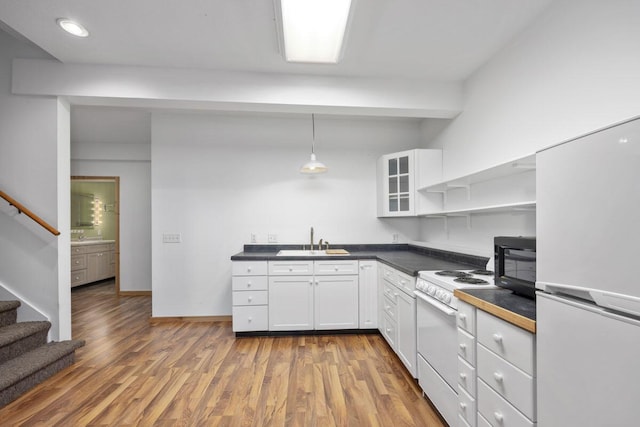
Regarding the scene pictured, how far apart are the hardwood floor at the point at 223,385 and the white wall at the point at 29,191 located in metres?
0.67

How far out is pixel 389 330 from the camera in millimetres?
2568

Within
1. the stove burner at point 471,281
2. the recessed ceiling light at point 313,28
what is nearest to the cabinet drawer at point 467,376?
the stove burner at point 471,281

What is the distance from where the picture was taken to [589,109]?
4.92 ft

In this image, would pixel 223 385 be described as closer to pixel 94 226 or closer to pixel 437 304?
pixel 437 304

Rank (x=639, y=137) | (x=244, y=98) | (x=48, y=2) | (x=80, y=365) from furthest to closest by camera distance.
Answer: (x=244, y=98) → (x=80, y=365) → (x=48, y=2) → (x=639, y=137)

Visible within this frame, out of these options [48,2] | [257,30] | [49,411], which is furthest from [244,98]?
[49,411]

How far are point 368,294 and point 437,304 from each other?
53.7 inches

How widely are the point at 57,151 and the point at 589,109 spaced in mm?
4016

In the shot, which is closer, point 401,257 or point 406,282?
point 406,282

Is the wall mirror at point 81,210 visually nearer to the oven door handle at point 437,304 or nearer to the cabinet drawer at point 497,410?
the oven door handle at point 437,304

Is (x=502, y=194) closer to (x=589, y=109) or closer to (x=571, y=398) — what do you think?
(x=589, y=109)

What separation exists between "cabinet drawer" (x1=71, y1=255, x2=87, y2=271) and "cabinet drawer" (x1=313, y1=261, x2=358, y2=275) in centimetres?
498

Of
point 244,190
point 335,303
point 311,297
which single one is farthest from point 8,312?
point 335,303

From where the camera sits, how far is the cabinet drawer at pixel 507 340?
1.04 meters
